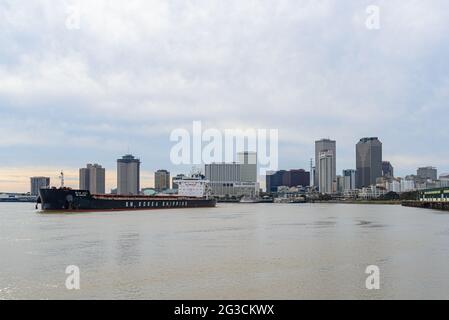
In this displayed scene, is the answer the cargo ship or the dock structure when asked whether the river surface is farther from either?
the dock structure

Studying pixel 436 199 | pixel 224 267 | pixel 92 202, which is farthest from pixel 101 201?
pixel 436 199

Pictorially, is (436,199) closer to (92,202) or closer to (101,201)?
(101,201)

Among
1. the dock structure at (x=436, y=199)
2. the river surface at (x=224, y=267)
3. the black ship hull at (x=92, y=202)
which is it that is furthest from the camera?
the dock structure at (x=436, y=199)

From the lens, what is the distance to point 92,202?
93125 millimetres

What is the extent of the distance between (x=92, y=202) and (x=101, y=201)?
3.32m

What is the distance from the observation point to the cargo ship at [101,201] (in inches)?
3398

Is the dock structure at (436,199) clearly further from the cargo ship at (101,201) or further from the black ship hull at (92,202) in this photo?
the black ship hull at (92,202)

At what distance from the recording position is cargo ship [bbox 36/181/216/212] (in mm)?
86312

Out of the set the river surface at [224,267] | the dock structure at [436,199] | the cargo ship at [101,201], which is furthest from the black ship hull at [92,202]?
the dock structure at [436,199]

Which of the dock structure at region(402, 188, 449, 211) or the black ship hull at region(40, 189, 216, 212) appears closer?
the black ship hull at region(40, 189, 216, 212)

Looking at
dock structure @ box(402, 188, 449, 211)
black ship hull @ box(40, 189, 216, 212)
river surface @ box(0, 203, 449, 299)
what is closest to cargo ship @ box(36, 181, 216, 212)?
black ship hull @ box(40, 189, 216, 212)

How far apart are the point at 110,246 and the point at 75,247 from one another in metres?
2.41

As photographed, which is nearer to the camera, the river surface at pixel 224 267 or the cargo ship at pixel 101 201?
the river surface at pixel 224 267

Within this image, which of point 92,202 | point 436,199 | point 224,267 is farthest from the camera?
point 436,199
